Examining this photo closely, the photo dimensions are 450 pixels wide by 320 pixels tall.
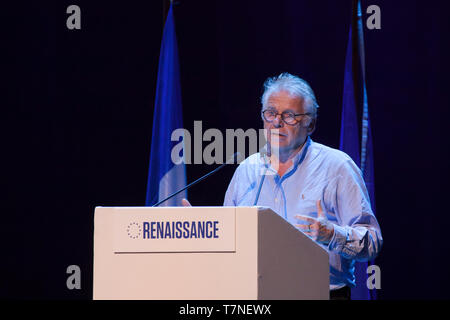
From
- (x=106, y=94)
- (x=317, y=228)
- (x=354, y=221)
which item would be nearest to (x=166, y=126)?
(x=106, y=94)

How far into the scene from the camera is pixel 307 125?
251 centimetres

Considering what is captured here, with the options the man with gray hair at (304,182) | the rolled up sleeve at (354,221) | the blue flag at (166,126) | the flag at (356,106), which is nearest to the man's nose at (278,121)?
the man with gray hair at (304,182)

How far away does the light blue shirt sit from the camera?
7.13 ft

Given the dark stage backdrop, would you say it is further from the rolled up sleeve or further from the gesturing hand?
the gesturing hand

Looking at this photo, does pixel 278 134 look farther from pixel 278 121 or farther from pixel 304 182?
pixel 304 182

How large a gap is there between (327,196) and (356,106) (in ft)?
3.05

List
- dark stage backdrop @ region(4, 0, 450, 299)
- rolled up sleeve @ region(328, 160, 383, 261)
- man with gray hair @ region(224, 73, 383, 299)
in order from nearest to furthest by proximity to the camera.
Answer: rolled up sleeve @ region(328, 160, 383, 261) → man with gray hair @ region(224, 73, 383, 299) → dark stage backdrop @ region(4, 0, 450, 299)

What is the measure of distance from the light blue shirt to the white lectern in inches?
24.4

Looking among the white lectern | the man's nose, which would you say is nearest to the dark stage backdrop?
the man's nose

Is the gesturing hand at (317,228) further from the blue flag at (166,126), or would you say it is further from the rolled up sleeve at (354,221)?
the blue flag at (166,126)

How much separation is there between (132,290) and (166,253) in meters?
0.13

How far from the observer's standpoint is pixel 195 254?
1463mm

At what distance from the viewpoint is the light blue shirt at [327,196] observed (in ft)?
7.13
